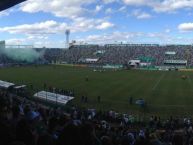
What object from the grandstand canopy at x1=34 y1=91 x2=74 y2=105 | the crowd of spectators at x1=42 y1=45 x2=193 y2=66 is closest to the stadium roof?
the grandstand canopy at x1=34 y1=91 x2=74 y2=105

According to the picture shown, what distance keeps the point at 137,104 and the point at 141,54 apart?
3565 inches

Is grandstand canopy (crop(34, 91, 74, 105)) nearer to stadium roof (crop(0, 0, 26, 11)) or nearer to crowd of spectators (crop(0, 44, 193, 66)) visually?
stadium roof (crop(0, 0, 26, 11))

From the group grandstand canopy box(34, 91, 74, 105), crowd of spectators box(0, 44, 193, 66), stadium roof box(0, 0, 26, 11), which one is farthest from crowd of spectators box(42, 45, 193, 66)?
stadium roof box(0, 0, 26, 11)

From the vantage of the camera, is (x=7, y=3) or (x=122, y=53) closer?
(x=7, y=3)

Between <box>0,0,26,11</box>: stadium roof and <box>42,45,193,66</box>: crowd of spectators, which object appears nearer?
<box>0,0,26,11</box>: stadium roof

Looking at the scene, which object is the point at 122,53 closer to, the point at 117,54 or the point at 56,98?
the point at 117,54

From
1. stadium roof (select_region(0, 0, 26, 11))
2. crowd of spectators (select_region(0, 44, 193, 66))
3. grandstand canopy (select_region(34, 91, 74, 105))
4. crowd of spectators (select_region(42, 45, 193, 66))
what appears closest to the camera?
stadium roof (select_region(0, 0, 26, 11))

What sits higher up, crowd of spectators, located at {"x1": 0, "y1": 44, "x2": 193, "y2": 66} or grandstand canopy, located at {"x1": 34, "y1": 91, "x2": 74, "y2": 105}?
crowd of spectators, located at {"x1": 0, "y1": 44, "x2": 193, "y2": 66}

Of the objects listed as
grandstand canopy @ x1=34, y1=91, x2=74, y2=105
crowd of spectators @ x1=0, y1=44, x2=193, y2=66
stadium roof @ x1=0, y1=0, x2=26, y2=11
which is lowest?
grandstand canopy @ x1=34, y1=91, x2=74, y2=105

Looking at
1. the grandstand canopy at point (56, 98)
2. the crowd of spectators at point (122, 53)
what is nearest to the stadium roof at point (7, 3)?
the grandstand canopy at point (56, 98)

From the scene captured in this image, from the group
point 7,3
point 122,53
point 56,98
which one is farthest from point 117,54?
point 7,3

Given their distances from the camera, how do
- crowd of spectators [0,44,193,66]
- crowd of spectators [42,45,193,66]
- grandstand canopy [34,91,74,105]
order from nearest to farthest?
1. grandstand canopy [34,91,74,105]
2. crowd of spectators [42,45,193,66]
3. crowd of spectators [0,44,193,66]

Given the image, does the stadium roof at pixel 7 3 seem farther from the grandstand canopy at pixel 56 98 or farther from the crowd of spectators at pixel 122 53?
the crowd of spectators at pixel 122 53

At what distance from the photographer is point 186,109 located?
32906 mm
